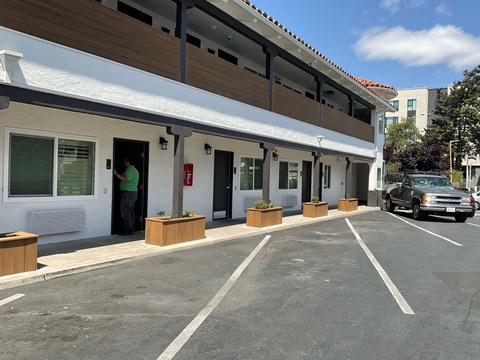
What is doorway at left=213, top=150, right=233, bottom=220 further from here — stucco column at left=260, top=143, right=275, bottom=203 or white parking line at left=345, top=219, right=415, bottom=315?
white parking line at left=345, top=219, right=415, bottom=315

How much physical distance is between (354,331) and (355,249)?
207 inches

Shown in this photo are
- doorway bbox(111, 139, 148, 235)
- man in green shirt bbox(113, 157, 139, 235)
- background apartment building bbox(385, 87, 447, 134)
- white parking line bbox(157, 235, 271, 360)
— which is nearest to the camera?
white parking line bbox(157, 235, 271, 360)

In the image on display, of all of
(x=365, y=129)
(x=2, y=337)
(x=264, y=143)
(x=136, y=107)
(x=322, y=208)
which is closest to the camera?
(x=2, y=337)

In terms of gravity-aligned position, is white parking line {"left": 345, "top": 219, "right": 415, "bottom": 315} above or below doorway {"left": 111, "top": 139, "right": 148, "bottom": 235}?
below

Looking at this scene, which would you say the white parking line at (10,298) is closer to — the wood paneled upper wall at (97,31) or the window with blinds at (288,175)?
the wood paneled upper wall at (97,31)

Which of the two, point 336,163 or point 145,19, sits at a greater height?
point 145,19

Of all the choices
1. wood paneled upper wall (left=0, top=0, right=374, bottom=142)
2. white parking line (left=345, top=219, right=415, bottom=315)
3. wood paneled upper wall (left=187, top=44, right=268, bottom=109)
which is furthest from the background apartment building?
white parking line (left=345, top=219, right=415, bottom=315)

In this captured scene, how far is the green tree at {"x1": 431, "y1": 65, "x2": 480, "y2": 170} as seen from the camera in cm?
4681

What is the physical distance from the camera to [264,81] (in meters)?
12.7

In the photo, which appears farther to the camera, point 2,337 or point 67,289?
point 67,289

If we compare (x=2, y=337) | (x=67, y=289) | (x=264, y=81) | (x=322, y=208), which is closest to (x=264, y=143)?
(x=264, y=81)

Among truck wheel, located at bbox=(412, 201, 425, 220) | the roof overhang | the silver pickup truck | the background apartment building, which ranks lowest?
truck wheel, located at bbox=(412, 201, 425, 220)

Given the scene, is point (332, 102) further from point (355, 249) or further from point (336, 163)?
point (355, 249)

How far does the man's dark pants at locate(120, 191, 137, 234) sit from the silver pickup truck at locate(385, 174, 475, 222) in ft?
36.9
